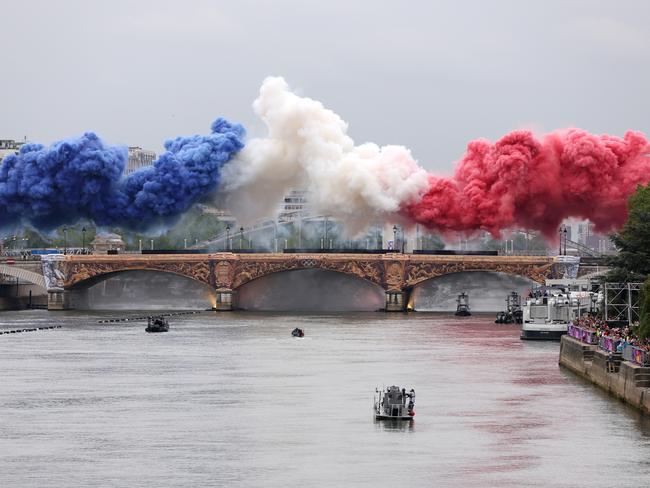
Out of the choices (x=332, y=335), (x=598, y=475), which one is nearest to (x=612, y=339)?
(x=598, y=475)

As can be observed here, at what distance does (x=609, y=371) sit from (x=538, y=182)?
3321 inches

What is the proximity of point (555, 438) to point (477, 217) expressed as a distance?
102 m

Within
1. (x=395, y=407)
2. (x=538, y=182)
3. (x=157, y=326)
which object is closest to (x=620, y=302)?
(x=538, y=182)

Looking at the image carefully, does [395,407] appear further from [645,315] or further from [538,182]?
[538,182]

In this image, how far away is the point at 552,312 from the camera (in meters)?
151

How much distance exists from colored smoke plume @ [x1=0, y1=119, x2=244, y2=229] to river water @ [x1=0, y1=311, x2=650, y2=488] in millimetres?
53364

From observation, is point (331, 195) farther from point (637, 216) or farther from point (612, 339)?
point (612, 339)

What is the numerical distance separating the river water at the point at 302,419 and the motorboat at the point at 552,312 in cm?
871

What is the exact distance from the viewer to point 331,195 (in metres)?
188

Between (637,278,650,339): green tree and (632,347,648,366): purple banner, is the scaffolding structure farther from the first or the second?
(632,347,648,366): purple banner

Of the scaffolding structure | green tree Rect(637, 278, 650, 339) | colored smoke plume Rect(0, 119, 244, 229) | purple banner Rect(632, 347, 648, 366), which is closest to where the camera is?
purple banner Rect(632, 347, 648, 366)

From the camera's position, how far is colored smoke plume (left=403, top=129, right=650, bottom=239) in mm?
174250

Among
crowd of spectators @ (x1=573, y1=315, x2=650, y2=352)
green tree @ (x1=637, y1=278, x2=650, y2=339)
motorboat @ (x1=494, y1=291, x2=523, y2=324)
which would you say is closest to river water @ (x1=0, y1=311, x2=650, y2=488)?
crowd of spectators @ (x1=573, y1=315, x2=650, y2=352)

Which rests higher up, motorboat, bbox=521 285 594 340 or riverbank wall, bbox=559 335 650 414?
motorboat, bbox=521 285 594 340
